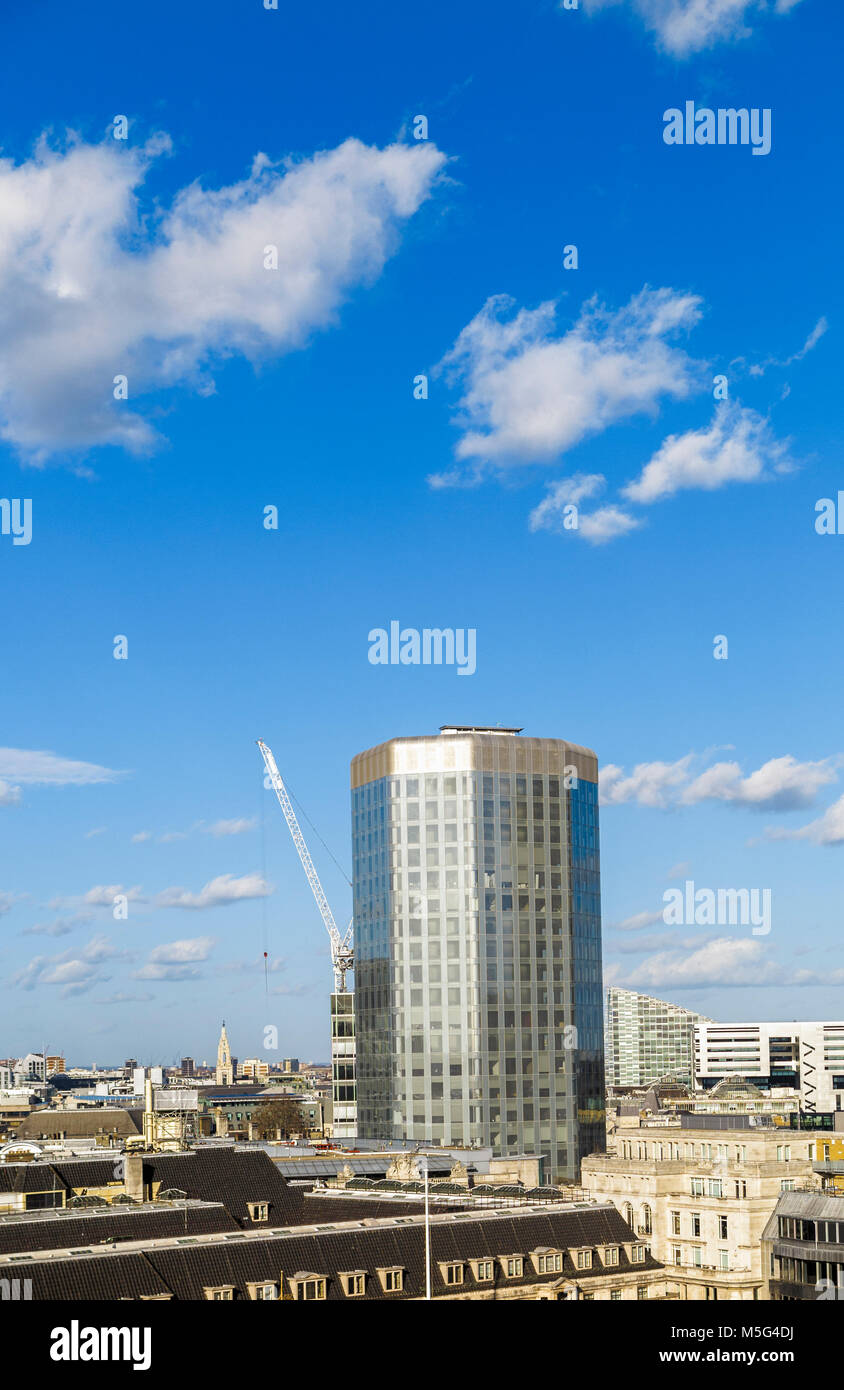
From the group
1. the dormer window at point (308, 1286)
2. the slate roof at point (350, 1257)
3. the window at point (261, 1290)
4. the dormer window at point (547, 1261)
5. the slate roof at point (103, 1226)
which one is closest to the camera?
the slate roof at point (350, 1257)

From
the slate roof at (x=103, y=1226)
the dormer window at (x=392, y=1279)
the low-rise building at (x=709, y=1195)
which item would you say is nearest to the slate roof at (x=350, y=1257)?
the dormer window at (x=392, y=1279)

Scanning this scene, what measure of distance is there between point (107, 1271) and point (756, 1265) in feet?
202

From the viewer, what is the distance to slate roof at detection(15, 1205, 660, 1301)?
78062 millimetres

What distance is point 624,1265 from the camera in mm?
104250

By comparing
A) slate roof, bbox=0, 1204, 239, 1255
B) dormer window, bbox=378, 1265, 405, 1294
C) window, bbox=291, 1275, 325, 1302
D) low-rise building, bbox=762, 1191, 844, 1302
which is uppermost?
slate roof, bbox=0, 1204, 239, 1255

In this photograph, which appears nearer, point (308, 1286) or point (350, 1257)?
point (308, 1286)

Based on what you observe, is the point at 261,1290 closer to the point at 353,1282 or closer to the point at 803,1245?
the point at 353,1282

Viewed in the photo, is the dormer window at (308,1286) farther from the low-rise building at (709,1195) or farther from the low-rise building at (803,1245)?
the low-rise building at (709,1195)

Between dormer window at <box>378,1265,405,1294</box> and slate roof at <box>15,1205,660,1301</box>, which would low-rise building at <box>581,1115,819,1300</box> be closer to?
slate roof at <box>15,1205,660,1301</box>

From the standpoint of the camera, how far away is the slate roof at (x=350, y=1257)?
7806 cm

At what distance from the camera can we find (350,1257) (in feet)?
296

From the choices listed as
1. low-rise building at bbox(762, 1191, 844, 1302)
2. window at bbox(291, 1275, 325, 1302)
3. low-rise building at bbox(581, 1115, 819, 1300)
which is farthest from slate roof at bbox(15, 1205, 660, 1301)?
low-rise building at bbox(581, 1115, 819, 1300)

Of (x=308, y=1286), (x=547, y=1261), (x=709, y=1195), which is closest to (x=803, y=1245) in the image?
(x=709, y=1195)
